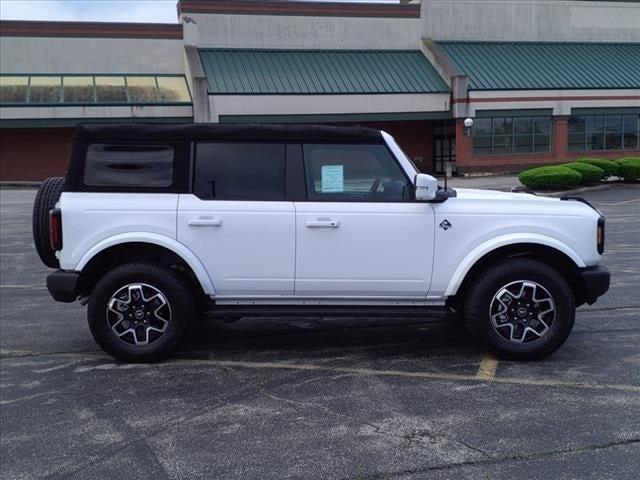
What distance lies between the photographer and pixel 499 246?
527cm

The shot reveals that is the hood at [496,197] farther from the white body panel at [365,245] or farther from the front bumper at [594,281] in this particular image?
the front bumper at [594,281]

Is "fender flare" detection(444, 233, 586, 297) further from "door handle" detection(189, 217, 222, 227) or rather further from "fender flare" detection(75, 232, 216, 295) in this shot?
"fender flare" detection(75, 232, 216, 295)

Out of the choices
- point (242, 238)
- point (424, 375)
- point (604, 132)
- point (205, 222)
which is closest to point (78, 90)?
A: point (604, 132)

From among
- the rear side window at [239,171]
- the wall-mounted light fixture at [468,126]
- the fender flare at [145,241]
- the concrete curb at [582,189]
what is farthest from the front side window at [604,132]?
the fender flare at [145,241]

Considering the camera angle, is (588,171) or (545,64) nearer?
(588,171)

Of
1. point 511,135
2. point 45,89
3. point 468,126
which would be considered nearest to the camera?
point 45,89

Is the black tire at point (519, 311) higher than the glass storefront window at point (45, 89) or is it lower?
lower

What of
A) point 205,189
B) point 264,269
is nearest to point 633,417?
point 264,269

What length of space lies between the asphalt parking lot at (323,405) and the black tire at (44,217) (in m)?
0.94

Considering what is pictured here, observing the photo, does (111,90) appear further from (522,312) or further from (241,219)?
(522,312)

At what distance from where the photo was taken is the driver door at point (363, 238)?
5.31 m

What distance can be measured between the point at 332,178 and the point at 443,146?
35201mm

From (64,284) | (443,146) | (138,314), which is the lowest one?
(138,314)

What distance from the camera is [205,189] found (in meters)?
5.43
